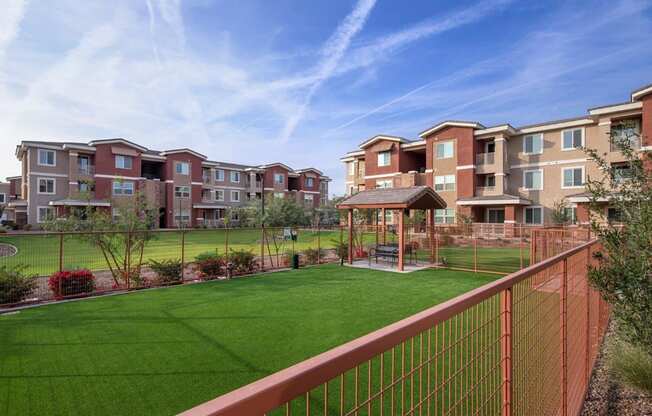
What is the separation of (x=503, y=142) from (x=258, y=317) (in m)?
30.8

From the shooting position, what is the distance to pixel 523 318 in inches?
102

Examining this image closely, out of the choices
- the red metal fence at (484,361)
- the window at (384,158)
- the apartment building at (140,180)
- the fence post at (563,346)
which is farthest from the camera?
Result: the window at (384,158)

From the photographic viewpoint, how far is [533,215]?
102 ft

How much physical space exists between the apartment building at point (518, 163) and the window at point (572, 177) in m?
0.07

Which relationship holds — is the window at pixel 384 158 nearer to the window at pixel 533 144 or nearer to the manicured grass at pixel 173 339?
the window at pixel 533 144

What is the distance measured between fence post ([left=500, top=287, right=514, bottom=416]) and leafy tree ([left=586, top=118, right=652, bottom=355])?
2965 mm

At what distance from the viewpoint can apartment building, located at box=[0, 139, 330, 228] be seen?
37531 millimetres

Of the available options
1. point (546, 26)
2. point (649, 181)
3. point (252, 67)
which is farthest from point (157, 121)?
point (649, 181)

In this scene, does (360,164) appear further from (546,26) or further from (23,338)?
(23,338)

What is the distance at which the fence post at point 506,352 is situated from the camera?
217 cm

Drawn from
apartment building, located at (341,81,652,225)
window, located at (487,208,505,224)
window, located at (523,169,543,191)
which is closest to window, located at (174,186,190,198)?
apartment building, located at (341,81,652,225)

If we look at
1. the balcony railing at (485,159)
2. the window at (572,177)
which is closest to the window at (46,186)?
the balcony railing at (485,159)

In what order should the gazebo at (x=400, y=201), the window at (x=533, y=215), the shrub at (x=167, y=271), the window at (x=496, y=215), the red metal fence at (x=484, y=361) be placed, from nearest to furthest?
the red metal fence at (x=484, y=361) → the shrub at (x=167, y=271) → the gazebo at (x=400, y=201) → the window at (x=533, y=215) → the window at (x=496, y=215)

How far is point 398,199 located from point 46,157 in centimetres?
4118
